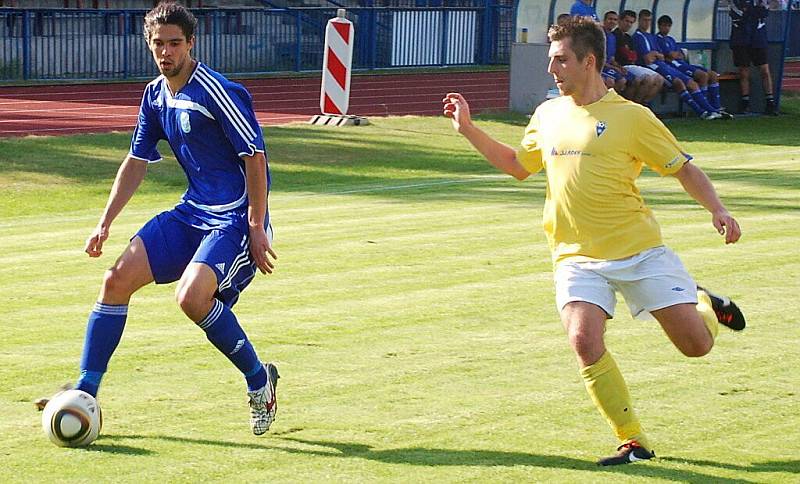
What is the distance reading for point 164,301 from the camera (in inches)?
376

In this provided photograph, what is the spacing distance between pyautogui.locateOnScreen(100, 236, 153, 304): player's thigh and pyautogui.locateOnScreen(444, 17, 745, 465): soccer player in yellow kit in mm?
1754

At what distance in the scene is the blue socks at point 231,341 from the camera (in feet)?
20.6

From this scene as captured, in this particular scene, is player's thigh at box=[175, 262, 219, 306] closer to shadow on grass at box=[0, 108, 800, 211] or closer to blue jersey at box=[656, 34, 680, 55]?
shadow on grass at box=[0, 108, 800, 211]

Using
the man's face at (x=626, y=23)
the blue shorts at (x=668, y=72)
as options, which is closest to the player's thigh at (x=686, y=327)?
the man's face at (x=626, y=23)

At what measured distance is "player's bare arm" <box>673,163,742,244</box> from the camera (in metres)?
6.03

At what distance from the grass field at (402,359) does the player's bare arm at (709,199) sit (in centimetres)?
92

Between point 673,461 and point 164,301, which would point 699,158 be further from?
point 673,461

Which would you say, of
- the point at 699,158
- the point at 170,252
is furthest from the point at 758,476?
the point at 699,158

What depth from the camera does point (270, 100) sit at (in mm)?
26625

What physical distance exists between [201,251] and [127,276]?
1.10ft

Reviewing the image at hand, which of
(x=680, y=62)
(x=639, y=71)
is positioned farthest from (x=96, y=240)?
(x=680, y=62)

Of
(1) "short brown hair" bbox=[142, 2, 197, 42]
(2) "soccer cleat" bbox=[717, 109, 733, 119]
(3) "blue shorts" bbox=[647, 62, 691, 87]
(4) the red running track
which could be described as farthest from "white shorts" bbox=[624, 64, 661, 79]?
(1) "short brown hair" bbox=[142, 2, 197, 42]

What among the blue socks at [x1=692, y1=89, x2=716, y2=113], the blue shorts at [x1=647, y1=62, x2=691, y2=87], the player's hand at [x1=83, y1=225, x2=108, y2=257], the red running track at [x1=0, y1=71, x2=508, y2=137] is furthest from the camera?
the blue socks at [x1=692, y1=89, x2=716, y2=113]

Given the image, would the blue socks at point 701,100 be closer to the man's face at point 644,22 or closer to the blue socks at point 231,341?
the man's face at point 644,22
